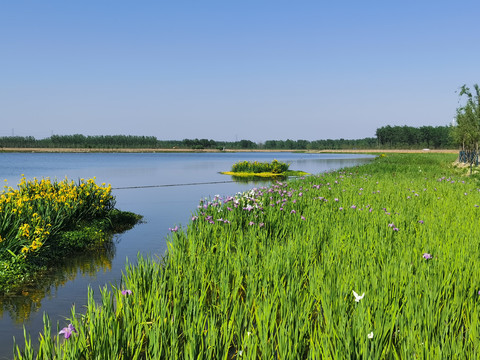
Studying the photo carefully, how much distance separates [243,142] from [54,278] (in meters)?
192

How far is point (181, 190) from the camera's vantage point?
2394cm

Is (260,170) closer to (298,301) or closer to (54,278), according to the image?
(54,278)

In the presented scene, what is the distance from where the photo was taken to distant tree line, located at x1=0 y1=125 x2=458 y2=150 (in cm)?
14288

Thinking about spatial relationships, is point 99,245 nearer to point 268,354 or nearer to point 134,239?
point 134,239

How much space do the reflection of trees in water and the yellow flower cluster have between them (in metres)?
0.67

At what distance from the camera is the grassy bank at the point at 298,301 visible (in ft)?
11.7

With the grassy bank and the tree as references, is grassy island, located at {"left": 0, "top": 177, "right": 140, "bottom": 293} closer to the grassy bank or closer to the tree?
the grassy bank

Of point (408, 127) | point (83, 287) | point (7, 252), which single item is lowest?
point (83, 287)

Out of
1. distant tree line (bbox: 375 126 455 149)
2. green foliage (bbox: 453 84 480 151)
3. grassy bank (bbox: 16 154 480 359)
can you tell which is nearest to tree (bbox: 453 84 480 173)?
green foliage (bbox: 453 84 480 151)

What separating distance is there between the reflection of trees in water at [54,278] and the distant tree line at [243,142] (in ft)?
428

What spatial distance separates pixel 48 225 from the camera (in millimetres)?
8586

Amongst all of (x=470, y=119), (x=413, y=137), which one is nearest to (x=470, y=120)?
(x=470, y=119)

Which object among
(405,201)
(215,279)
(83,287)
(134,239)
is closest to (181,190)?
(134,239)

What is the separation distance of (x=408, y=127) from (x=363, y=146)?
24.0 metres
